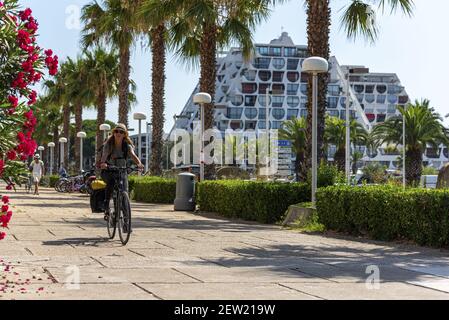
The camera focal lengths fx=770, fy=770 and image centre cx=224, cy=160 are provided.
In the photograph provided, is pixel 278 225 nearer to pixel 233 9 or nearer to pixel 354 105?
pixel 233 9

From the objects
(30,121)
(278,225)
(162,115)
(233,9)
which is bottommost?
(278,225)

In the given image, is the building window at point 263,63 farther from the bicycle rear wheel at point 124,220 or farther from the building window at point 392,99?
the bicycle rear wheel at point 124,220

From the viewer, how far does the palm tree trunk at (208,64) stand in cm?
2305

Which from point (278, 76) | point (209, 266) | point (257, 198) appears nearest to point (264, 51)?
point (278, 76)

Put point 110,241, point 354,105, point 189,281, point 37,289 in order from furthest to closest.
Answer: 1. point 354,105
2. point 110,241
3. point 189,281
4. point 37,289

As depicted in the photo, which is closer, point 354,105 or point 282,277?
point 282,277

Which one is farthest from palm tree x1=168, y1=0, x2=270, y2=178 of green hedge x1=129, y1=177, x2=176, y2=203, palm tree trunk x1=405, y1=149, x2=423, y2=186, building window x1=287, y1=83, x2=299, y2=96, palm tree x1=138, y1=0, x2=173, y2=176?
building window x1=287, y1=83, x2=299, y2=96

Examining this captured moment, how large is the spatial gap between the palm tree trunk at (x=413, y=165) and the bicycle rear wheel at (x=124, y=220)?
39953 millimetres

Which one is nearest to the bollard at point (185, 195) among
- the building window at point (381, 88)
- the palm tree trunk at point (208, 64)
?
the palm tree trunk at point (208, 64)

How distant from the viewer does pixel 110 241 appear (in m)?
10.9

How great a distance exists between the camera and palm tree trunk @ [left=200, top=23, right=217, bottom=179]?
23047 mm

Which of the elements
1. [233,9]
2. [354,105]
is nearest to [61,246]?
[233,9]

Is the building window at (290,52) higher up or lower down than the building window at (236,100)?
higher up

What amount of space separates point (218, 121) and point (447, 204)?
118827mm
